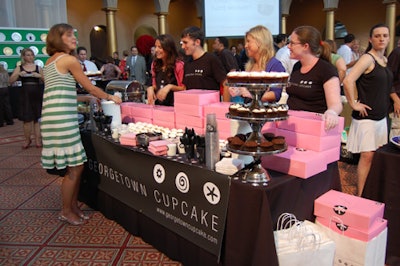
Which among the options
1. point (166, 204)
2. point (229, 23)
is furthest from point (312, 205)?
point (229, 23)

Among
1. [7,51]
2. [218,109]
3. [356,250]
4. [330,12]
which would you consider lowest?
[356,250]

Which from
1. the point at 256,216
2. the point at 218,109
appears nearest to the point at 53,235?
the point at 218,109

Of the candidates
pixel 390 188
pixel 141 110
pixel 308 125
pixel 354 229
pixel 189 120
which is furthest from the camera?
pixel 141 110

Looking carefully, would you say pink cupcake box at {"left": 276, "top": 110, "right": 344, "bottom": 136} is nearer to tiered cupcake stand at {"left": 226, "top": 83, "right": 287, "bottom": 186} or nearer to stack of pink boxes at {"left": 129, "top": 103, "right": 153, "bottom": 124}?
tiered cupcake stand at {"left": 226, "top": 83, "right": 287, "bottom": 186}

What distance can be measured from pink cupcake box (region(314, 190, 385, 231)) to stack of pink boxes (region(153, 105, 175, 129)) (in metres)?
1.16

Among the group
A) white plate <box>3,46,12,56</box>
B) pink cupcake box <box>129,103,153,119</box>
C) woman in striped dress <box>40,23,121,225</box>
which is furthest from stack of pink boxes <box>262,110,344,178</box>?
white plate <box>3,46,12,56</box>

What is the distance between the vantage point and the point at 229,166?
67.0 inches

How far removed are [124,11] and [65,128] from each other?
12985mm

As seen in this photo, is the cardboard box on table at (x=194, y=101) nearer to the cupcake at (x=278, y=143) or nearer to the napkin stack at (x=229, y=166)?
the napkin stack at (x=229, y=166)

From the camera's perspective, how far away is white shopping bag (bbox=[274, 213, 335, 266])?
1.57m

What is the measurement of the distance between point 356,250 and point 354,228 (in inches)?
4.1

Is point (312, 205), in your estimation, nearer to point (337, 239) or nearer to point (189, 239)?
point (337, 239)

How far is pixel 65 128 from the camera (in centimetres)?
249

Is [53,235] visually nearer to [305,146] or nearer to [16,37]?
[305,146]
